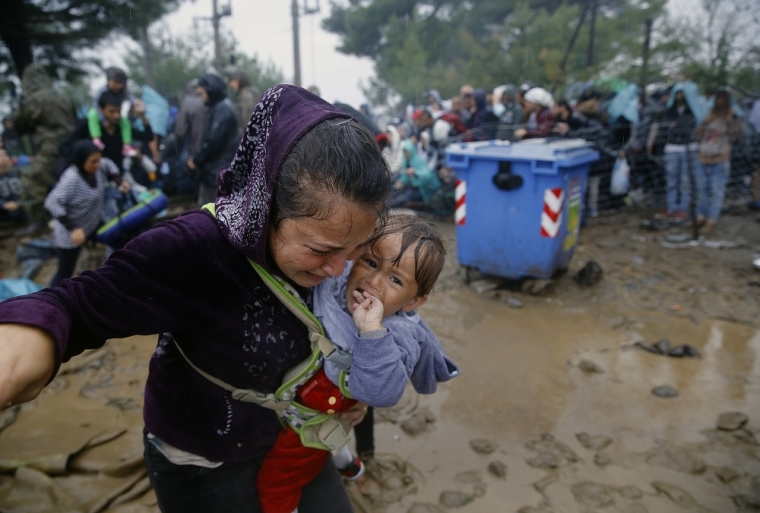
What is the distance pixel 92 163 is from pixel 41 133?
3.23m

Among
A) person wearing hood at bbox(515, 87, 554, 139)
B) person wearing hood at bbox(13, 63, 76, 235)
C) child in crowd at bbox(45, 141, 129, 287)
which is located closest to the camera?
child in crowd at bbox(45, 141, 129, 287)

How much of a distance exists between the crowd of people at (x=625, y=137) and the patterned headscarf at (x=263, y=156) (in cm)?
568

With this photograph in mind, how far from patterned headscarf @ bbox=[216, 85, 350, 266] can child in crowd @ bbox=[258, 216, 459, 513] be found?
12.7 inches

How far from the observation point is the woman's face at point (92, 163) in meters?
4.17

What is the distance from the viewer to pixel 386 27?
27.6 m

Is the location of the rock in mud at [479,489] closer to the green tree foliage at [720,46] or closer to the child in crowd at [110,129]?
the child in crowd at [110,129]

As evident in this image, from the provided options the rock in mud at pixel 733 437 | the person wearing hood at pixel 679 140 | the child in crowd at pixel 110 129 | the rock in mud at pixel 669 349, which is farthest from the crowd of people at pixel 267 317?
the person wearing hood at pixel 679 140

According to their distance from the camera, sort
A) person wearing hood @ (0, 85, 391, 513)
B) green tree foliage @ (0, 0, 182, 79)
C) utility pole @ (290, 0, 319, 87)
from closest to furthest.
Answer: person wearing hood @ (0, 85, 391, 513) < green tree foliage @ (0, 0, 182, 79) < utility pole @ (290, 0, 319, 87)

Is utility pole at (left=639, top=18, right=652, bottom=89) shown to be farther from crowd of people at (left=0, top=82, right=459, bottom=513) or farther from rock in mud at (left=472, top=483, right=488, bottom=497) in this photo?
crowd of people at (left=0, top=82, right=459, bottom=513)

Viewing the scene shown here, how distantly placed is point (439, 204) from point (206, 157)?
400 centimetres

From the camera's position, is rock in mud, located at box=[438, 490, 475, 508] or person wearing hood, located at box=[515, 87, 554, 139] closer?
rock in mud, located at box=[438, 490, 475, 508]

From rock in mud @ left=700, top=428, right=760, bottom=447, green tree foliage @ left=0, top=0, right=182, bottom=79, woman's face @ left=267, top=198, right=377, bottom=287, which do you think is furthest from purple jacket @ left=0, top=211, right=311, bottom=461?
green tree foliage @ left=0, top=0, right=182, bottom=79

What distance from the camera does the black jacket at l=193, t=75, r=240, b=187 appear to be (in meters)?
5.29

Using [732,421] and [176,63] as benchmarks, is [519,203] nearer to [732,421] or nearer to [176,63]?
→ [732,421]
